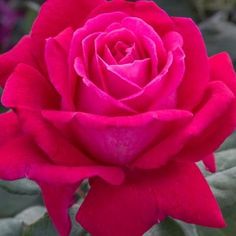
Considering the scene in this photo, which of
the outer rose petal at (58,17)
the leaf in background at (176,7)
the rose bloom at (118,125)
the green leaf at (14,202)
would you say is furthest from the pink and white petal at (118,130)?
the leaf in background at (176,7)

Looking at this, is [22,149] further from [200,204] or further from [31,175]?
[200,204]

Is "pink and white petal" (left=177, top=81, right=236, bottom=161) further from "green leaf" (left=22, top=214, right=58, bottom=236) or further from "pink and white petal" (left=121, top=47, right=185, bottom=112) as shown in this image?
"green leaf" (left=22, top=214, right=58, bottom=236)

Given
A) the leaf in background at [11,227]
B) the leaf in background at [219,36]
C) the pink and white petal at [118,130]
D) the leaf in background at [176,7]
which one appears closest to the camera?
the pink and white petal at [118,130]

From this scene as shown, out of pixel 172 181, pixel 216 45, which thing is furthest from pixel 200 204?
pixel 216 45

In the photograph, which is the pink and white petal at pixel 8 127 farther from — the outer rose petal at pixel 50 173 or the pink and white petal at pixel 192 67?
the pink and white petal at pixel 192 67

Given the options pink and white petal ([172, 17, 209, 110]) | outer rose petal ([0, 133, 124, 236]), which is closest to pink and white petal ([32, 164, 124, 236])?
outer rose petal ([0, 133, 124, 236])

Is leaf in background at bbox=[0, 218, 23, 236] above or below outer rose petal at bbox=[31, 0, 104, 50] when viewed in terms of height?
below
